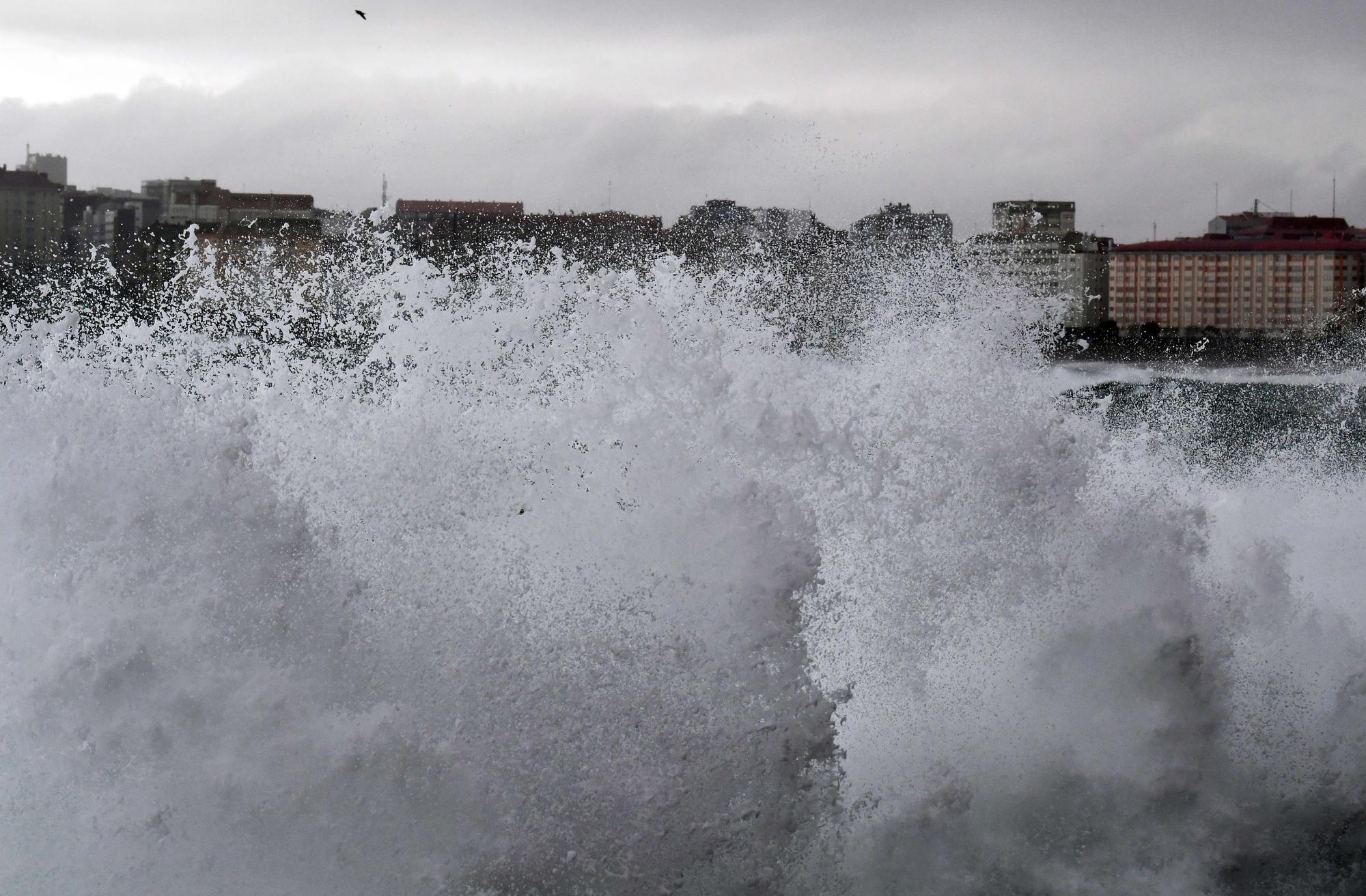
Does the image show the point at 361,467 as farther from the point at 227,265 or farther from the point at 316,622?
the point at 227,265

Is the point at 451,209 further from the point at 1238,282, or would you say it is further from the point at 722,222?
the point at 1238,282

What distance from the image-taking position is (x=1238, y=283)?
4518 inches

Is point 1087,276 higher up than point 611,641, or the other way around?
point 1087,276

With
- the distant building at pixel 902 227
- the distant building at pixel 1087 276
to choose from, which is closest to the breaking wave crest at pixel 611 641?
the distant building at pixel 902 227

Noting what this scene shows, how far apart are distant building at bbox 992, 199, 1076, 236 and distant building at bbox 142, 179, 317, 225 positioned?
1628 inches

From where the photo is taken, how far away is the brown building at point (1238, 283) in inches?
4454

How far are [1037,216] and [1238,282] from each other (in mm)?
29061

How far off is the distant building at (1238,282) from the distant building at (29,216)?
75.0m

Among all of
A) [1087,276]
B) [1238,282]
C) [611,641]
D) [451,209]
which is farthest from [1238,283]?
[611,641]

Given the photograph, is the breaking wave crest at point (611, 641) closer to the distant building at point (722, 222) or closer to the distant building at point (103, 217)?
the distant building at point (722, 222)

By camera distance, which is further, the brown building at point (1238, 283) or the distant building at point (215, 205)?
the brown building at point (1238, 283)

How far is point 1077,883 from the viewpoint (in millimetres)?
9586

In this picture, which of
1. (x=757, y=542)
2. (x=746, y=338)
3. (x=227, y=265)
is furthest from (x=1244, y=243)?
(x=757, y=542)

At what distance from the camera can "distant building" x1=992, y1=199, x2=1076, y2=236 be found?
305ft
